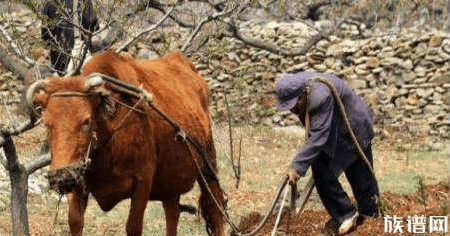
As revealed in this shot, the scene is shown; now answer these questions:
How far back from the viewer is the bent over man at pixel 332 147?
25.3ft

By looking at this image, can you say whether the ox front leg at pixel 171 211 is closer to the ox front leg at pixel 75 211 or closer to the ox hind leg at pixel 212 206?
the ox hind leg at pixel 212 206

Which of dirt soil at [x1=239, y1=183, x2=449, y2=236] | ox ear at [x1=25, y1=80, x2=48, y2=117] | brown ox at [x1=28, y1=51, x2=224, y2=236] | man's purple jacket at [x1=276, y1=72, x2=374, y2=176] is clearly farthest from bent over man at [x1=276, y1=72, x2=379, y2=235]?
ox ear at [x1=25, y1=80, x2=48, y2=117]

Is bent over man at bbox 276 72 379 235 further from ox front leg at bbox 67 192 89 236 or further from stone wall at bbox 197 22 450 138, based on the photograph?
stone wall at bbox 197 22 450 138

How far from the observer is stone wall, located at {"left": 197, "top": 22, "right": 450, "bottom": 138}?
20.0m

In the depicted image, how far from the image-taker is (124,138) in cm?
649

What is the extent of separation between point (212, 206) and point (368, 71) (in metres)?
12.9

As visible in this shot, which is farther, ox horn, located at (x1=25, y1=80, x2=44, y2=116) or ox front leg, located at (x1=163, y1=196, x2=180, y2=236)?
ox front leg, located at (x1=163, y1=196, x2=180, y2=236)

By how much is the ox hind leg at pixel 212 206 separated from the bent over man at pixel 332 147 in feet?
3.20

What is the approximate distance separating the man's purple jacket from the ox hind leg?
1.07 metres

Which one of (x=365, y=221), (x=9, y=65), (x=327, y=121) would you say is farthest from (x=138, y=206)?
(x=365, y=221)

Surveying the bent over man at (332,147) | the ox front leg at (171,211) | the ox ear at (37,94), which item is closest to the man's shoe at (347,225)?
the bent over man at (332,147)

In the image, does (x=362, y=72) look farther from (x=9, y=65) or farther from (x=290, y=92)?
(x=9, y=65)

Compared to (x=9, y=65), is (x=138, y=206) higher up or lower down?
lower down

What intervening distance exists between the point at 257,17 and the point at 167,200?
1514 centimetres
